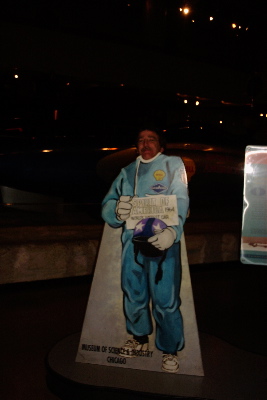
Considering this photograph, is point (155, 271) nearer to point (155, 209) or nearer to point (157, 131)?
point (155, 209)

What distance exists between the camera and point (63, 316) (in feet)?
15.7

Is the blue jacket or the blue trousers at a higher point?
the blue jacket

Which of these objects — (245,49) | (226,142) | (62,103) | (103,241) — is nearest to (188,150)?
(226,142)

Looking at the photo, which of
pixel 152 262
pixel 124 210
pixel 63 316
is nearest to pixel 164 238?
pixel 152 262

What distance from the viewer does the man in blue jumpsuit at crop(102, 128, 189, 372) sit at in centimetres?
330

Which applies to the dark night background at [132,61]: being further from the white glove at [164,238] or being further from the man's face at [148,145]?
the white glove at [164,238]

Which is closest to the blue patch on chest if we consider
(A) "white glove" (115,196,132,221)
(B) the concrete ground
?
(A) "white glove" (115,196,132,221)

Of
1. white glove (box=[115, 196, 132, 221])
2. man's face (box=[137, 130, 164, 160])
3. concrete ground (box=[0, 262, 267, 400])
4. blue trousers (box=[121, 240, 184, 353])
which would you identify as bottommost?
concrete ground (box=[0, 262, 267, 400])

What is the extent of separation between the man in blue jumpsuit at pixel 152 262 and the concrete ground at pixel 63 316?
0.64m

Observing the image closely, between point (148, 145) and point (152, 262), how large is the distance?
2.55 feet

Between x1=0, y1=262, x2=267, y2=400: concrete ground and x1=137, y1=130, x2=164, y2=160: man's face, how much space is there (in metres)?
1.56

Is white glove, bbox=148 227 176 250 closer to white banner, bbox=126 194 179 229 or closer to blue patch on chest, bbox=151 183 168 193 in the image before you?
white banner, bbox=126 194 179 229

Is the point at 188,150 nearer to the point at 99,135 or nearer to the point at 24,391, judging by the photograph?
the point at 99,135

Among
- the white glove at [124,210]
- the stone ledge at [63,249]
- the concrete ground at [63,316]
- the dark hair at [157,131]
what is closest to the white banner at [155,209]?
the white glove at [124,210]
